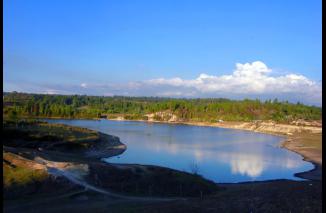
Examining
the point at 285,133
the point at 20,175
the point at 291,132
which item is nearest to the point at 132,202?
the point at 20,175

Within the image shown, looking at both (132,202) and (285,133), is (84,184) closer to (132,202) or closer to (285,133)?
(132,202)

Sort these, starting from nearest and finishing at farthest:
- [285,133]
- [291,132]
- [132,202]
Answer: [132,202] < [285,133] < [291,132]

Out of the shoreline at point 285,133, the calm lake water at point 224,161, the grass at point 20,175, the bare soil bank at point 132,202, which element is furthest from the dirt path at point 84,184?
the shoreline at point 285,133

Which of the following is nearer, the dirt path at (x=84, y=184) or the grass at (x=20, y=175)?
the dirt path at (x=84, y=184)

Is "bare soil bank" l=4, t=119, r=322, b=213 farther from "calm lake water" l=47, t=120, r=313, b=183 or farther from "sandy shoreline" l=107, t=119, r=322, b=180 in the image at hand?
"sandy shoreline" l=107, t=119, r=322, b=180

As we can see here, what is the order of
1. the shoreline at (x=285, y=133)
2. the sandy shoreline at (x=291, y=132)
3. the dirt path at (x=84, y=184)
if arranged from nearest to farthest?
1. the dirt path at (x=84, y=184)
2. the shoreline at (x=285, y=133)
3. the sandy shoreline at (x=291, y=132)

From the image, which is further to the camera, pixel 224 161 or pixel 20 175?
pixel 224 161

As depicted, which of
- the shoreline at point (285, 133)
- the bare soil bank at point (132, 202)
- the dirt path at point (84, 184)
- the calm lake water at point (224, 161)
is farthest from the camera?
the shoreline at point (285, 133)

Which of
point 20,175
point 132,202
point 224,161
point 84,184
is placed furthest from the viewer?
point 224,161

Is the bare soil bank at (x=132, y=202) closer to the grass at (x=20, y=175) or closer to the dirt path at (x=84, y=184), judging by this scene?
the dirt path at (x=84, y=184)

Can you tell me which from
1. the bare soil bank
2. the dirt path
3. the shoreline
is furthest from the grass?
the shoreline

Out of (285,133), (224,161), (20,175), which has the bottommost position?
(224,161)

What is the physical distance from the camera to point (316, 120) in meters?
167
